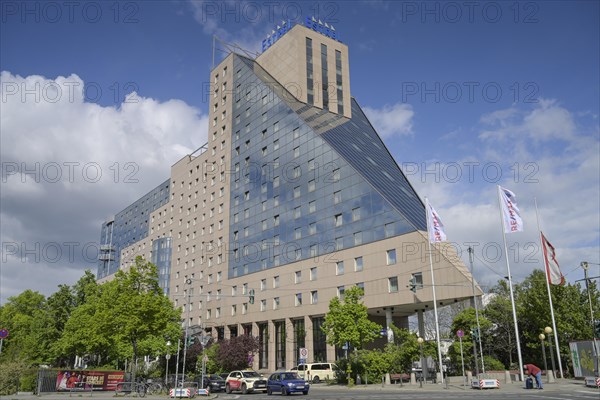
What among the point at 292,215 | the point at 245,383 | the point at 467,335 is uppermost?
the point at 292,215

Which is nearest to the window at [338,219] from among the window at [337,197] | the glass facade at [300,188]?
the glass facade at [300,188]

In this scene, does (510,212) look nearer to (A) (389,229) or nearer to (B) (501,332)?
(A) (389,229)

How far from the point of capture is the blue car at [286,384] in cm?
3316

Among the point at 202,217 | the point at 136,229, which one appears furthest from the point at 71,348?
the point at 136,229

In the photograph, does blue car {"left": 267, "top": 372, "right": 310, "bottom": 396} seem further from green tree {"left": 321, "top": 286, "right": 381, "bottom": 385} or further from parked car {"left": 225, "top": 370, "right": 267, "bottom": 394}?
green tree {"left": 321, "top": 286, "right": 381, "bottom": 385}

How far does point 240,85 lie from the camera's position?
88000mm

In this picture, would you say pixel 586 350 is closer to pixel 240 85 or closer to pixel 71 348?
pixel 71 348

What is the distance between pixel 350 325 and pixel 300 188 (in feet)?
93.8

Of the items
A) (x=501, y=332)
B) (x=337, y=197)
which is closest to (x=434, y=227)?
(x=337, y=197)

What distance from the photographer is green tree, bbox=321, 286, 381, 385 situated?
44719 mm

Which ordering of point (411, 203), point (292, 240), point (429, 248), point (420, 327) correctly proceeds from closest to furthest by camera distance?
1. point (429, 248)
2. point (420, 327)
3. point (411, 203)
4. point (292, 240)

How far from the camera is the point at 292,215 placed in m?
70.2

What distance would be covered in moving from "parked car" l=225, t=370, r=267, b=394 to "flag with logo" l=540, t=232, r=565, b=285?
24.3m

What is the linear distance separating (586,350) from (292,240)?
4062 centimetres
